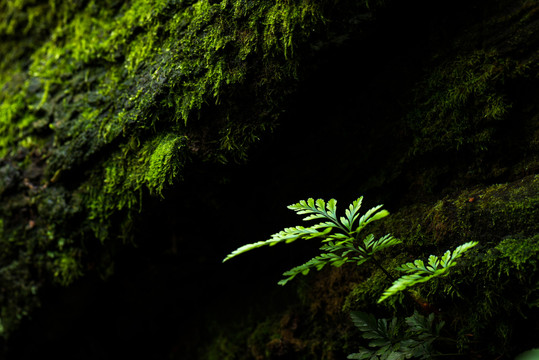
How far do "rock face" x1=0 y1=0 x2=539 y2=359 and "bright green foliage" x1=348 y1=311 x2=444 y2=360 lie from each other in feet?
0.42

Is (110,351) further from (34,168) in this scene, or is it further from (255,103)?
(255,103)

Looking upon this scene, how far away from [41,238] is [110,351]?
3.53 ft

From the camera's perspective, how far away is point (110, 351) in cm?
285

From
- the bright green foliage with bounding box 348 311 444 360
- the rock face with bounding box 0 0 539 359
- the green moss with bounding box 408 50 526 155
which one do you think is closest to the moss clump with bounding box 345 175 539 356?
the rock face with bounding box 0 0 539 359

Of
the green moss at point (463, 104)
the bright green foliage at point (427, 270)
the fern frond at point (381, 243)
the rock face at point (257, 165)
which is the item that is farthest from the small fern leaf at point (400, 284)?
the green moss at point (463, 104)

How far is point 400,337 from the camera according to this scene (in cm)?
143

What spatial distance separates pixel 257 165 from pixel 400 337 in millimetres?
1016

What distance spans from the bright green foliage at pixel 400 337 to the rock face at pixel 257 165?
129 mm

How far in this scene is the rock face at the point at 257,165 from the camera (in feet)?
5.24

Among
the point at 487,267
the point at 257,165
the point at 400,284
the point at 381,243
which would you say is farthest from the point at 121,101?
the point at 487,267

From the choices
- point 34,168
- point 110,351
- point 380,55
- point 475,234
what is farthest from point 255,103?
point 110,351

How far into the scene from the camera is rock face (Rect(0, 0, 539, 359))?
160 centimetres

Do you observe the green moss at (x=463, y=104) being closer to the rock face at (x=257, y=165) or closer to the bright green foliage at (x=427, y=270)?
the rock face at (x=257, y=165)

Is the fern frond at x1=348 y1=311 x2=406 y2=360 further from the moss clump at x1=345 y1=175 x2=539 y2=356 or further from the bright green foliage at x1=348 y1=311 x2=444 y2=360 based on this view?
the moss clump at x1=345 y1=175 x2=539 y2=356
